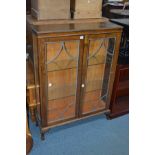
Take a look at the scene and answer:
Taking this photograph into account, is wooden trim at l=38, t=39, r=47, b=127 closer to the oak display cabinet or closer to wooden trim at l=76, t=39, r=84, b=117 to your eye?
the oak display cabinet

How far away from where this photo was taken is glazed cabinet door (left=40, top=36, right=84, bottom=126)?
1.54 meters

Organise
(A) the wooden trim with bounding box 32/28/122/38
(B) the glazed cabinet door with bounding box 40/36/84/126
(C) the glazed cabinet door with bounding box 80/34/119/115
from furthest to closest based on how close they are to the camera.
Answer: (C) the glazed cabinet door with bounding box 80/34/119/115
(B) the glazed cabinet door with bounding box 40/36/84/126
(A) the wooden trim with bounding box 32/28/122/38

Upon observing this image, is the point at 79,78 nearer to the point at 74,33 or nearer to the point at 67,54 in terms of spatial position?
the point at 67,54

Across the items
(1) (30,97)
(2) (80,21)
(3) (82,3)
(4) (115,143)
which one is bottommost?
(4) (115,143)

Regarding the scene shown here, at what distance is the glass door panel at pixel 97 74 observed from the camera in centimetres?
175

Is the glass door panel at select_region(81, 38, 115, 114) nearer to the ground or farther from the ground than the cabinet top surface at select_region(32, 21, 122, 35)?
nearer to the ground

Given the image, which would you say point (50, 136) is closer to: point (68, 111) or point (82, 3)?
point (68, 111)

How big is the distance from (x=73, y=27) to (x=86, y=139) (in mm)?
1110

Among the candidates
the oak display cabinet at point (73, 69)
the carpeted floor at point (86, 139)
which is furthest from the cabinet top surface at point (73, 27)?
the carpeted floor at point (86, 139)

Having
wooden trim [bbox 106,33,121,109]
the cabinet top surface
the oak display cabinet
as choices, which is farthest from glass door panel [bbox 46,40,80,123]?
wooden trim [bbox 106,33,121,109]
